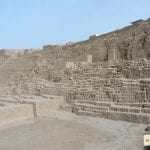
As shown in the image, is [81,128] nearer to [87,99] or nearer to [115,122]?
[115,122]

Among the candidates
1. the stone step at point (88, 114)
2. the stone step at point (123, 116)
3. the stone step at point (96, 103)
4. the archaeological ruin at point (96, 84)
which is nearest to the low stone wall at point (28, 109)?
the archaeological ruin at point (96, 84)

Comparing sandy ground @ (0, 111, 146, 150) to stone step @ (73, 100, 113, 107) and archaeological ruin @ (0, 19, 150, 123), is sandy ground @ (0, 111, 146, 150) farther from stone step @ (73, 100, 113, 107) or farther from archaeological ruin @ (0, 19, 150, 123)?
stone step @ (73, 100, 113, 107)

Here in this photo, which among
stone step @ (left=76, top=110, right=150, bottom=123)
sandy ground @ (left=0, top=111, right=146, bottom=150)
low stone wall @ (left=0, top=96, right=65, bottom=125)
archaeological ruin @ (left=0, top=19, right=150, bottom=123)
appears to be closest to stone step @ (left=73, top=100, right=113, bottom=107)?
archaeological ruin @ (left=0, top=19, right=150, bottom=123)

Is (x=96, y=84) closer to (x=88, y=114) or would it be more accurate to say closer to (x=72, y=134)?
(x=88, y=114)

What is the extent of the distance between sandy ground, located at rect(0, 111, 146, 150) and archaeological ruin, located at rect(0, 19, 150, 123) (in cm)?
56

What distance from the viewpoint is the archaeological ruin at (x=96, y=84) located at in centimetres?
1152

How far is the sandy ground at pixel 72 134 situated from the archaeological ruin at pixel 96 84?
0.56 meters

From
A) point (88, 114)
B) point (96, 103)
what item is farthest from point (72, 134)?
point (96, 103)

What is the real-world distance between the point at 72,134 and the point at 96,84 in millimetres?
4431

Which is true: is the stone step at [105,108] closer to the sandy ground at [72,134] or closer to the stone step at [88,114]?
the stone step at [88,114]

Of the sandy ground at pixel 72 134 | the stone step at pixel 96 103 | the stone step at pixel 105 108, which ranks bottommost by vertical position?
the sandy ground at pixel 72 134

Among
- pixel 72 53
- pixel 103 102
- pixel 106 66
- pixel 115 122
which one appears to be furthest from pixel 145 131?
pixel 72 53

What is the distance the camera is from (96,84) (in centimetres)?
1385

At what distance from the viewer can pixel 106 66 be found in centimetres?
1541
